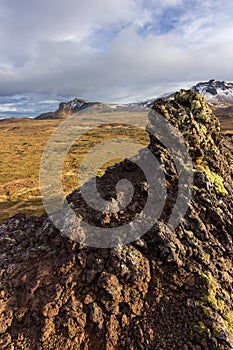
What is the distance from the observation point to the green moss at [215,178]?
12641 mm

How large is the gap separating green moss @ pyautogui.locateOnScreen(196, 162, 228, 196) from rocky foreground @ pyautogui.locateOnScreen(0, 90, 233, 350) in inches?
37.8

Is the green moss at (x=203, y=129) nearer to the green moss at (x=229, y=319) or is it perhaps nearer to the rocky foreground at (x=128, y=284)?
the rocky foreground at (x=128, y=284)

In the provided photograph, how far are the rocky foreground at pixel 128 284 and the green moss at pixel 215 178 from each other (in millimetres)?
961

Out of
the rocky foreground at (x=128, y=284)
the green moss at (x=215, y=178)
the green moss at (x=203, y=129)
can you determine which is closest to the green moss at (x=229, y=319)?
the rocky foreground at (x=128, y=284)

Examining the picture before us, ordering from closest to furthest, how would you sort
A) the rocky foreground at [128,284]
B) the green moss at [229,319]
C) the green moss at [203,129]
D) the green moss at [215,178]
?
the rocky foreground at [128,284]
the green moss at [229,319]
the green moss at [215,178]
the green moss at [203,129]

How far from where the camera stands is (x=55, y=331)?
8039 millimetres

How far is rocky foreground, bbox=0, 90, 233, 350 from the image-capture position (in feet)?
26.2

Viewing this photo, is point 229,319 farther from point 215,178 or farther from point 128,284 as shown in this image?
point 215,178

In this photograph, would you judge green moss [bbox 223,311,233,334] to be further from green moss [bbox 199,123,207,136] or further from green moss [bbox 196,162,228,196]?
green moss [bbox 199,123,207,136]

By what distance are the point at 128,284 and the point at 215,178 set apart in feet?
23.3

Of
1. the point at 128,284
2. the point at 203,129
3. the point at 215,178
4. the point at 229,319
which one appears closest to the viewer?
the point at 229,319

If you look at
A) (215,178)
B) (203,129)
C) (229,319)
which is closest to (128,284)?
(229,319)

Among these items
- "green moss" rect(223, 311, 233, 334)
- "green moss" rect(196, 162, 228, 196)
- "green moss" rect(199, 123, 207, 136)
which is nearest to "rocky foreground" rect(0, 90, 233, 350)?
"green moss" rect(223, 311, 233, 334)

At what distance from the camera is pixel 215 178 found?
13078 millimetres
